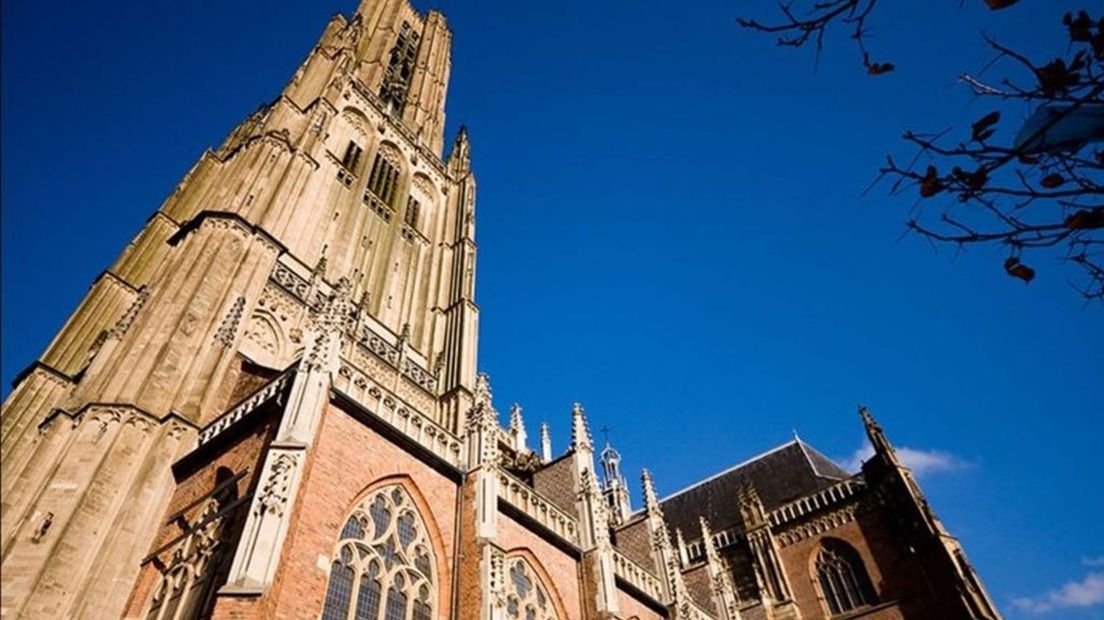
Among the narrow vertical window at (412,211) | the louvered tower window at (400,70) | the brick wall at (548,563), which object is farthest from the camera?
the louvered tower window at (400,70)

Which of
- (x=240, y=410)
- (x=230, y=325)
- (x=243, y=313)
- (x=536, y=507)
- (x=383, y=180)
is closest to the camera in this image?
(x=240, y=410)

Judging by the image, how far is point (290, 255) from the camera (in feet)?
58.1

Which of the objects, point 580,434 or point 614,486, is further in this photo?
point 614,486

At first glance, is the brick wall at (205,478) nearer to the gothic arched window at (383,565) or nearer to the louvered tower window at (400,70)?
the gothic arched window at (383,565)

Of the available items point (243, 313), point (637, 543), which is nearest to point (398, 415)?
point (243, 313)

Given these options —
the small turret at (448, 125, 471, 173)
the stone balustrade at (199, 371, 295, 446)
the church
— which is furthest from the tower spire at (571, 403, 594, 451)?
the small turret at (448, 125, 471, 173)

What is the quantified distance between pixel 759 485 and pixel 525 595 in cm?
1902

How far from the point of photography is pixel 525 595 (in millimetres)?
12773

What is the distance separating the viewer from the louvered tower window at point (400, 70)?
32.8 meters

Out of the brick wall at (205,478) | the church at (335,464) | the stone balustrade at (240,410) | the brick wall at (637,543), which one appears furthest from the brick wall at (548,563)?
the stone balustrade at (240,410)

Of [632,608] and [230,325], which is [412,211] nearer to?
[230,325]

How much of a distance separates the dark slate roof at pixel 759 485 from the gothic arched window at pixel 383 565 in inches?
758

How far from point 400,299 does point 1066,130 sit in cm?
2079

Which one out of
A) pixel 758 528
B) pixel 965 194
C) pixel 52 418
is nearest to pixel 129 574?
pixel 52 418
